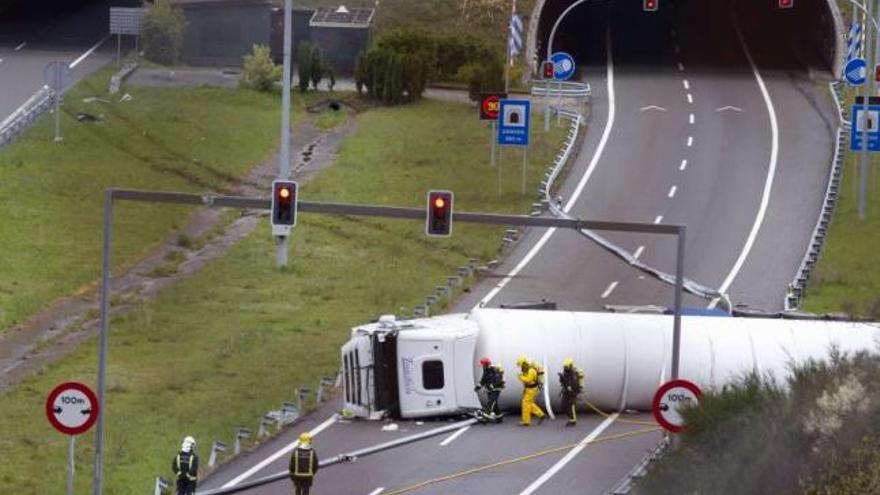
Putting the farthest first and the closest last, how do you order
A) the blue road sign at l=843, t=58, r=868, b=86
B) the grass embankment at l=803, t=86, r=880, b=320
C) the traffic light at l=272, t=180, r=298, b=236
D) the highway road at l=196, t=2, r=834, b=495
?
1. the blue road sign at l=843, t=58, r=868, b=86
2. the grass embankment at l=803, t=86, r=880, b=320
3. the highway road at l=196, t=2, r=834, b=495
4. the traffic light at l=272, t=180, r=298, b=236

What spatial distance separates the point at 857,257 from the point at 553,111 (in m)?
20.6

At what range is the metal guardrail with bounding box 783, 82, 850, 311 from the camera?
49531 mm

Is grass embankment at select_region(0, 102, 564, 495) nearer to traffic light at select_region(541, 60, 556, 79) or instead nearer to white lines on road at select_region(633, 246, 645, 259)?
traffic light at select_region(541, 60, 556, 79)

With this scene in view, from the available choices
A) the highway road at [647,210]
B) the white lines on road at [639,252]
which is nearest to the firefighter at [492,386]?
the highway road at [647,210]

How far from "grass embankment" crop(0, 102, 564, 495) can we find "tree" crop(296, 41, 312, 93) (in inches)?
248

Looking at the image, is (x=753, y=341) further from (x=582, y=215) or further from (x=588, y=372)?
(x=582, y=215)

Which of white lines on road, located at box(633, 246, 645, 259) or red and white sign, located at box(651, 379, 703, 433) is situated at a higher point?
red and white sign, located at box(651, 379, 703, 433)

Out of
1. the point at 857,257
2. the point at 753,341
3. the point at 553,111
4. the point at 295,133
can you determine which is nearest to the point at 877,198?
the point at 857,257

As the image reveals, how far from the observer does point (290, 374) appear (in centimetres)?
4100

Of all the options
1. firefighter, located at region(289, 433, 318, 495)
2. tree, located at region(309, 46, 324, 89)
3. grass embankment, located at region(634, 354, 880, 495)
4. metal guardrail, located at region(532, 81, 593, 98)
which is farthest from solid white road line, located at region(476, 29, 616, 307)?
grass embankment, located at region(634, 354, 880, 495)

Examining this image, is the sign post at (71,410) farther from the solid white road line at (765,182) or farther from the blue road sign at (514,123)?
the blue road sign at (514,123)

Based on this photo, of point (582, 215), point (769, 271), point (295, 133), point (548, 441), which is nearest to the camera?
point (548, 441)

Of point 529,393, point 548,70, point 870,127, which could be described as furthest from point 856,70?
point 529,393

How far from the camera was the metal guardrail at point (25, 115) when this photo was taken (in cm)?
6244
